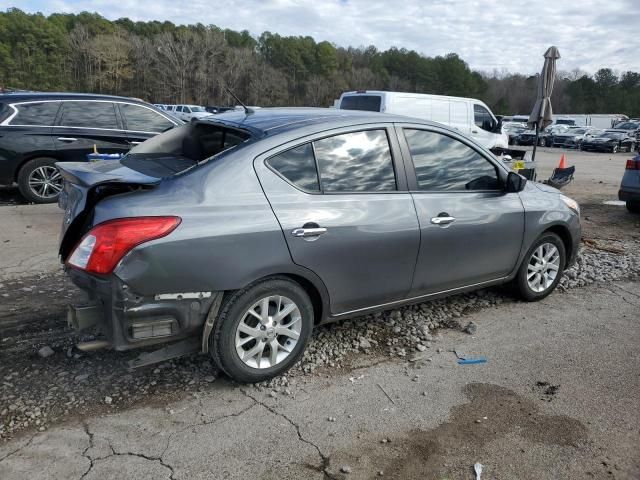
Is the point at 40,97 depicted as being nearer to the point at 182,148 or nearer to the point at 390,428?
the point at 182,148

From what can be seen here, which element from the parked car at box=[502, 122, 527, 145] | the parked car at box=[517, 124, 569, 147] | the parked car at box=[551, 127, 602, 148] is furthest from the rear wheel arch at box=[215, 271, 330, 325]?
the parked car at box=[502, 122, 527, 145]

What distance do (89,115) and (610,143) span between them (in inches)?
1173

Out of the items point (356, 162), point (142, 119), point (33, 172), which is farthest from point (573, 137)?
point (356, 162)

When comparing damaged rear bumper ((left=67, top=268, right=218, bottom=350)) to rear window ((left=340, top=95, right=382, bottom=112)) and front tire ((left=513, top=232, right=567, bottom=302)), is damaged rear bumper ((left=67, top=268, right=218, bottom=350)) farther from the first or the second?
rear window ((left=340, top=95, right=382, bottom=112))

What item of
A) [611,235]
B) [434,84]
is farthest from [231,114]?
[434,84]

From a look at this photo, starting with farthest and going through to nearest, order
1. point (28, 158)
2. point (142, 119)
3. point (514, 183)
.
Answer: point (142, 119), point (28, 158), point (514, 183)

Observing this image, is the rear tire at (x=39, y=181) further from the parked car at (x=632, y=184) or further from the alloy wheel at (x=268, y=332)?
the parked car at (x=632, y=184)

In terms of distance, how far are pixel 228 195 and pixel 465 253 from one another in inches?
77.7

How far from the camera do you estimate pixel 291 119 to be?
362cm

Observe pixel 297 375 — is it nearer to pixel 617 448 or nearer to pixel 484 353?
pixel 484 353

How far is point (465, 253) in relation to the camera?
4.04m

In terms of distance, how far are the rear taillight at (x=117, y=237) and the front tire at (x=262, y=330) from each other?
573 mm

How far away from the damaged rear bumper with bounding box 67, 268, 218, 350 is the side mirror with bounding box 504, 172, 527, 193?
2.59 meters

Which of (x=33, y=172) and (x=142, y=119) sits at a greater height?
(x=142, y=119)
